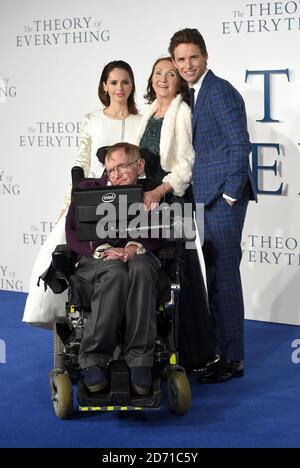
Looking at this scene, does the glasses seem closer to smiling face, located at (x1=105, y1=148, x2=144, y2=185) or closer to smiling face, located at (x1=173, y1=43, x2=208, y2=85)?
smiling face, located at (x1=105, y1=148, x2=144, y2=185)

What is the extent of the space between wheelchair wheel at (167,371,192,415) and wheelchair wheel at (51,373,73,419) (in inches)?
17.9

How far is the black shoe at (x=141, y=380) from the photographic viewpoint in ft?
14.5

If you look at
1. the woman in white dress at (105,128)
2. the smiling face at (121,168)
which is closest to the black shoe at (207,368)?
the woman in white dress at (105,128)

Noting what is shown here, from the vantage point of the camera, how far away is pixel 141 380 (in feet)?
14.6

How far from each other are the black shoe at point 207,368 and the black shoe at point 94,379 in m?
0.88

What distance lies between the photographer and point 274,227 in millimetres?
6414

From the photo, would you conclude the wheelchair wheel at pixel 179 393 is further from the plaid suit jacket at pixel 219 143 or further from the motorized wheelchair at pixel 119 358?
the plaid suit jacket at pixel 219 143

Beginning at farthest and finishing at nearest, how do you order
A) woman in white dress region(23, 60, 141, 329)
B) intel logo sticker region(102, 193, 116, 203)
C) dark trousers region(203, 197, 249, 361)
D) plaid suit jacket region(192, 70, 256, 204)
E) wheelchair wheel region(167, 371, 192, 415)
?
1. woman in white dress region(23, 60, 141, 329)
2. dark trousers region(203, 197, 249, 361)
3. plaid suit jacket region(192, 70, 256, 204)
4. intel logo sticker region(102, 193, 116, 203)
5. wheelchair wheel region(167, 371, 192, 415)

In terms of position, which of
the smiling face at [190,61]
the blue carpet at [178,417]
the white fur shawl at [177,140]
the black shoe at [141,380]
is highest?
the smiling face at [190,61]

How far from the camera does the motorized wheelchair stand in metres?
4.38

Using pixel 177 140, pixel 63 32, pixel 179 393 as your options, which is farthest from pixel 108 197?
pixel 63 32

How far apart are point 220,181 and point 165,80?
628mm

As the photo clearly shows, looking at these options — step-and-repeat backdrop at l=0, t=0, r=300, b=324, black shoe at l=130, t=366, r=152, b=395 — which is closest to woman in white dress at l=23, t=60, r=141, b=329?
black shoe at l=130, t=366, r=152, b=395
